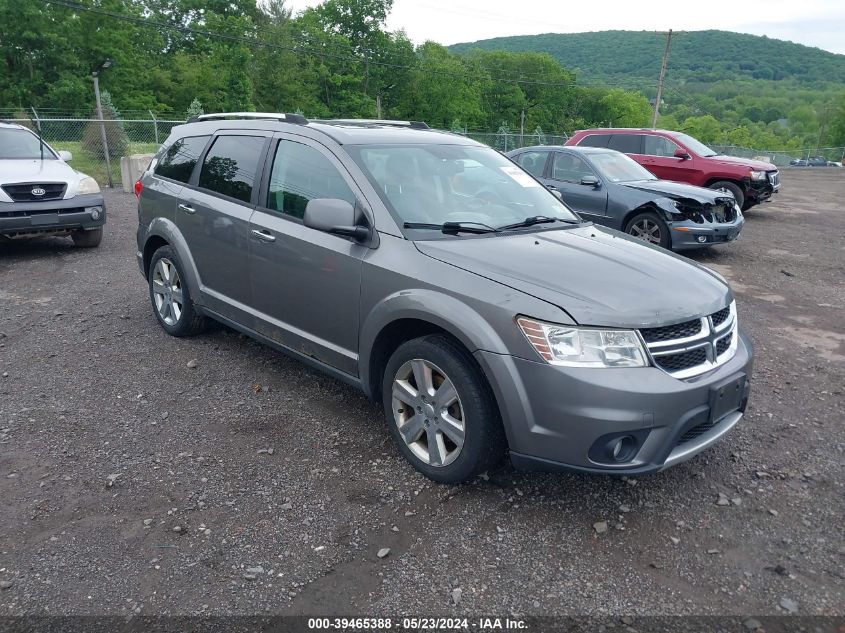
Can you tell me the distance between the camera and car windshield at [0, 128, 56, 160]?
8.97 m

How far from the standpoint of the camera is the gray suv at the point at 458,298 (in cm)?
286

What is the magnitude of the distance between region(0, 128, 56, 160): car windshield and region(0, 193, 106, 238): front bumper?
1.19 metres

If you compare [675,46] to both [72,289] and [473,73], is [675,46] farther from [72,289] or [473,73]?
[72,289]

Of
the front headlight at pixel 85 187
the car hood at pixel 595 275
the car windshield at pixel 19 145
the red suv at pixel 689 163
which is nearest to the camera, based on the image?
the car hood at pixel 595 275

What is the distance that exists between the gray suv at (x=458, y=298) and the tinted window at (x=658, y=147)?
10.0 meters

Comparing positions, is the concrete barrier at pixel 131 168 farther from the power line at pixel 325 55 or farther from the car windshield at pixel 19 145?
the power line at pixel 325 55

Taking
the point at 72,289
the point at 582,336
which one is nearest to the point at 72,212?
the point at 72,289

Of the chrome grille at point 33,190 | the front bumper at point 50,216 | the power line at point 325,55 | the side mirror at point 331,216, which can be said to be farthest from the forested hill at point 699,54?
the side mirror at point 331,216

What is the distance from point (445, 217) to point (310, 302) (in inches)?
37.7

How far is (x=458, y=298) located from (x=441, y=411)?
0.58 metres

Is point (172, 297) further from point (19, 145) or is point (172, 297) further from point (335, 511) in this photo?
point (19, 145)

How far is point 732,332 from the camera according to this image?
3455 millimetres

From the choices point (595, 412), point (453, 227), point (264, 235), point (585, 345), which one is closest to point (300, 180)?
point (264, 235)

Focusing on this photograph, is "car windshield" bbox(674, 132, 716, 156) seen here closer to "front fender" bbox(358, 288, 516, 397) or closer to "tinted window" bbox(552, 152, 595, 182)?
"tinted window" bbox(552, 152, 595, 182)
